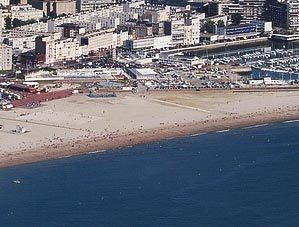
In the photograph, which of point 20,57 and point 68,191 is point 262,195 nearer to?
point 68,191

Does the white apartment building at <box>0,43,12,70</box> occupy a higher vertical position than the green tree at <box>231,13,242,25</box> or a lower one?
lower

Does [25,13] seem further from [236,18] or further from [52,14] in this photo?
[236,18]

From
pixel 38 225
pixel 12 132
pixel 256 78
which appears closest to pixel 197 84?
pixel 256 78

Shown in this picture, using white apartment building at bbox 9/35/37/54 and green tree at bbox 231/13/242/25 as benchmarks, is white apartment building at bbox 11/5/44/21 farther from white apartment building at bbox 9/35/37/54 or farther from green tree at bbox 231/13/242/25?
green tree at bbox 231/13/242/25

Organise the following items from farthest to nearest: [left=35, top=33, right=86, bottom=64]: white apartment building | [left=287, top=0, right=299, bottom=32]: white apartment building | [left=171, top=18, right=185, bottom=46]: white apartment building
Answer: [left=287, top=0, right=299, bottom=32]: white apartment building → [left=171, top=18, right=185, bottom=46]: white apartment building → [left=35, top=33, right=86, bottom=64]: white apartment building

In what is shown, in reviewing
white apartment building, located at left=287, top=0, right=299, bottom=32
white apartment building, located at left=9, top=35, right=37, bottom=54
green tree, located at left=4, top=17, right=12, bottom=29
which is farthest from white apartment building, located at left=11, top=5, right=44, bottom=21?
white apartment building, located at left=287, top=0, right=299, bottom=32

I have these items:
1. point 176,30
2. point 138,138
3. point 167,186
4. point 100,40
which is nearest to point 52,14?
point 100,40

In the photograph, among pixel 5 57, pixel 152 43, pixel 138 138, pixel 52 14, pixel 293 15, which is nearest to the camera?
pixel 138 138
